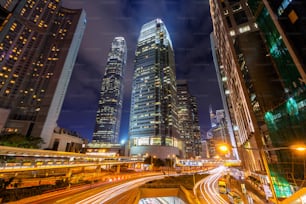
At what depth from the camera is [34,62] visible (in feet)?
313

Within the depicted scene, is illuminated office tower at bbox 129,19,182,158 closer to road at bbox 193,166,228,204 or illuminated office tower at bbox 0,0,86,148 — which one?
illuminated office tower at bbox 0,0,86,148

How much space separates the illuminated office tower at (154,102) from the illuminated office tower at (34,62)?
56.4 metres

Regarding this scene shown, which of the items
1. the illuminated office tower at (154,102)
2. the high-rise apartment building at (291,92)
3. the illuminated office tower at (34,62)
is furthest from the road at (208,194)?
the illuminated office tower at (34,62)

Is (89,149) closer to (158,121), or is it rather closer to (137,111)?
(137,111)

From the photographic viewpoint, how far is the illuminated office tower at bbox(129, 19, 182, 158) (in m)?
109

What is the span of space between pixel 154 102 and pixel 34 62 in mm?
90626

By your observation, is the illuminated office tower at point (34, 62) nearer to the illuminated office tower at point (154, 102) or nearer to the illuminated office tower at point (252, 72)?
the illuminated office tower at point (154, 102)

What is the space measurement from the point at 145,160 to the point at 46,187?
2678 inches

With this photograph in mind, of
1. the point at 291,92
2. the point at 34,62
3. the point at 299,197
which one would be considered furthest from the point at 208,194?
the point at 34,62

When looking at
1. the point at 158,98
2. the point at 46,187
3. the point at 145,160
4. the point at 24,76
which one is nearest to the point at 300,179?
the point at 46,187

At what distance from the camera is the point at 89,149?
110 meters

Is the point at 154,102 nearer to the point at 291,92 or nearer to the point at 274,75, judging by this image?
the point at 274,75

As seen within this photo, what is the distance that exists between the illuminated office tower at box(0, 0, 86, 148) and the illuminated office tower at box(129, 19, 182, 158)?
56.4m

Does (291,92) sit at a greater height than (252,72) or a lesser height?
lesser
